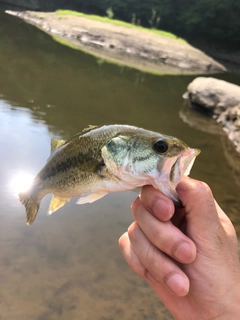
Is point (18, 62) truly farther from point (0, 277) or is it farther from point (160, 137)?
point (160, 137)

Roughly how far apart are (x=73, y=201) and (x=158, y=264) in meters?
4.04

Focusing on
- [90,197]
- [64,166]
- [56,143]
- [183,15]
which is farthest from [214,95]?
[183,15]

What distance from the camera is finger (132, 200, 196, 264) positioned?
2068 millimetres

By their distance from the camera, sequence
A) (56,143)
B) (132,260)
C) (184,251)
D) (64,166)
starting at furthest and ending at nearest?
(56,143), (132,260), (64,166), (184,251)

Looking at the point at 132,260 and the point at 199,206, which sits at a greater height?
the point at 199,206

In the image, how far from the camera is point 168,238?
2104mm

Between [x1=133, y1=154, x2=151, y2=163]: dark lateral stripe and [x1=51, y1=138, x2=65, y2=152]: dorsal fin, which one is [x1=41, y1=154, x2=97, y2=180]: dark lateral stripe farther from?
[x1=133, y1=154, x2=151, y2=163]: dark lateral stripe

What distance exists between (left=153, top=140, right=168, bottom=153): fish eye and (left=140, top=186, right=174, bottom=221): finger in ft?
0.84

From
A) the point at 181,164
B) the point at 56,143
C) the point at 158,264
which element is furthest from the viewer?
the point at 56,143

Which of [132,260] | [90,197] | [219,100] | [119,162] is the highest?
[119,162]

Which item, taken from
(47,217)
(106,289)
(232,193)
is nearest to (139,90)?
(232,193)

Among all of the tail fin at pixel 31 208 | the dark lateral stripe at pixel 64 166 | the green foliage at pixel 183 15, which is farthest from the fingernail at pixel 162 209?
the green foliage at pixel 183 15

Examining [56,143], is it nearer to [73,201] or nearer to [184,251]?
[184,251]

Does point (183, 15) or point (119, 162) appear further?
point (183, 15)
